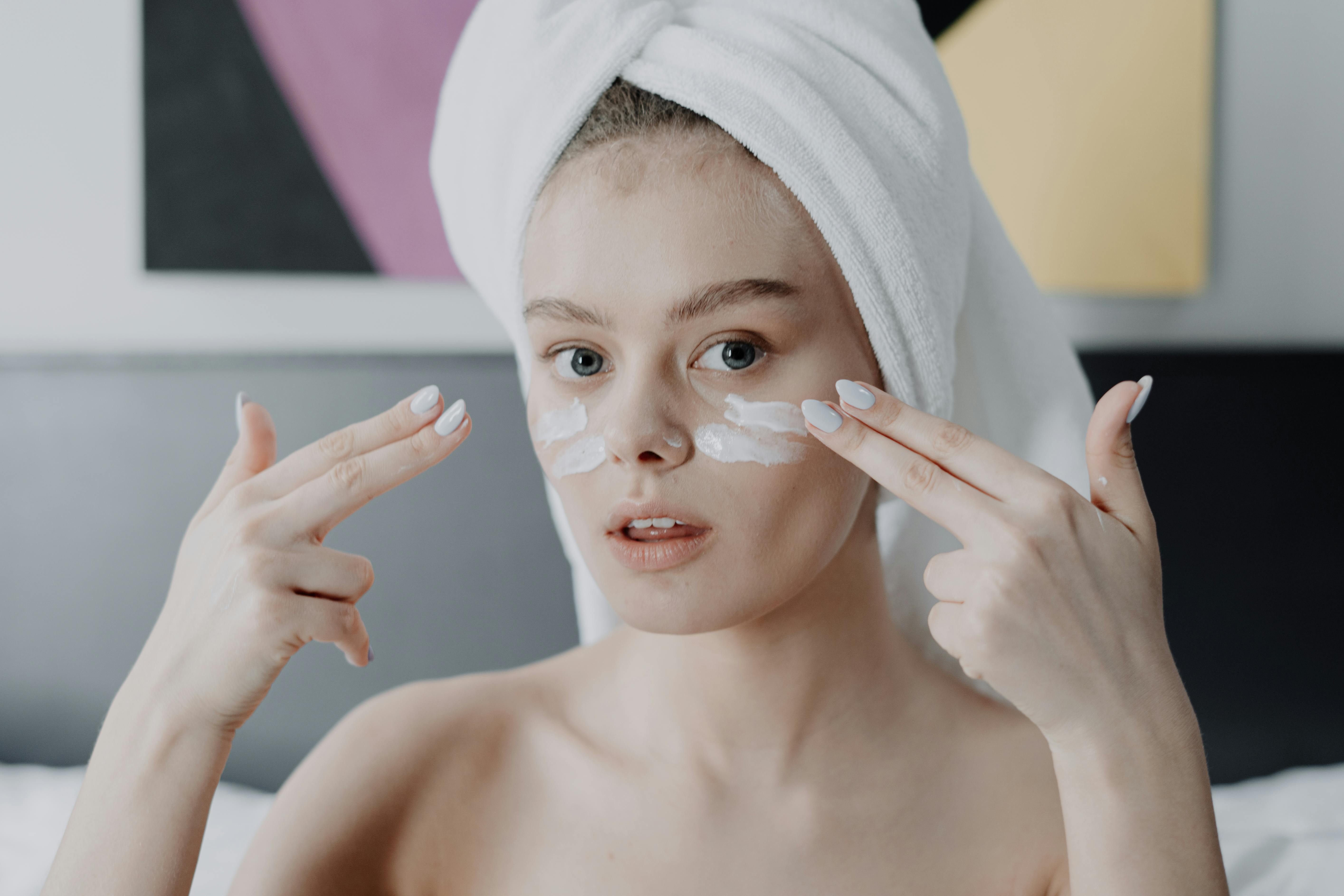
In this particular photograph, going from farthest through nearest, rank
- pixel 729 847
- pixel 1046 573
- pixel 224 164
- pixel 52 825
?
1. pixel 224 164
2. pixel 52 825
3. pixel 729 847
4. pixel 1046 573

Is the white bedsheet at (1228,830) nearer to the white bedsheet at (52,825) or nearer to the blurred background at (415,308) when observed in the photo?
the white bedsheet at (52,825)

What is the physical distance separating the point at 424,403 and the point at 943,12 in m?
1.36

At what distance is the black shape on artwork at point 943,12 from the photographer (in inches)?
65.2

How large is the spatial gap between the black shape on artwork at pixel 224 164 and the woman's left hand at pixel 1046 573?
3.86 feet

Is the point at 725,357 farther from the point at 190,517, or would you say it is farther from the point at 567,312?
the point at 190,517

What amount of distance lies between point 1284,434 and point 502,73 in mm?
1648

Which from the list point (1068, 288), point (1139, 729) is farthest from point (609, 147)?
point (1068, 288)

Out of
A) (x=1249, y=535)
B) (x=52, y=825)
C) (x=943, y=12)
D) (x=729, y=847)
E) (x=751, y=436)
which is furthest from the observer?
(x=1249, y=535)

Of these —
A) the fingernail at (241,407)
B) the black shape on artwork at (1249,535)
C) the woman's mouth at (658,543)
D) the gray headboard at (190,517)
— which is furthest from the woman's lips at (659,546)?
the black shape on artwork at (1249,535)

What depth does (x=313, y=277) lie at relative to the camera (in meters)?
1.59

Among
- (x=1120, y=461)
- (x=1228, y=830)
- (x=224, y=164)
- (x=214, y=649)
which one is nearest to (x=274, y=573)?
(x=214, y=649)

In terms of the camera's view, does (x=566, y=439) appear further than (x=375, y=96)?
No

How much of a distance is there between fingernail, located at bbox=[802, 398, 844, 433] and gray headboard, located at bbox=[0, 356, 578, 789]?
1.00 meters

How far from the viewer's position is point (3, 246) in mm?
1543
